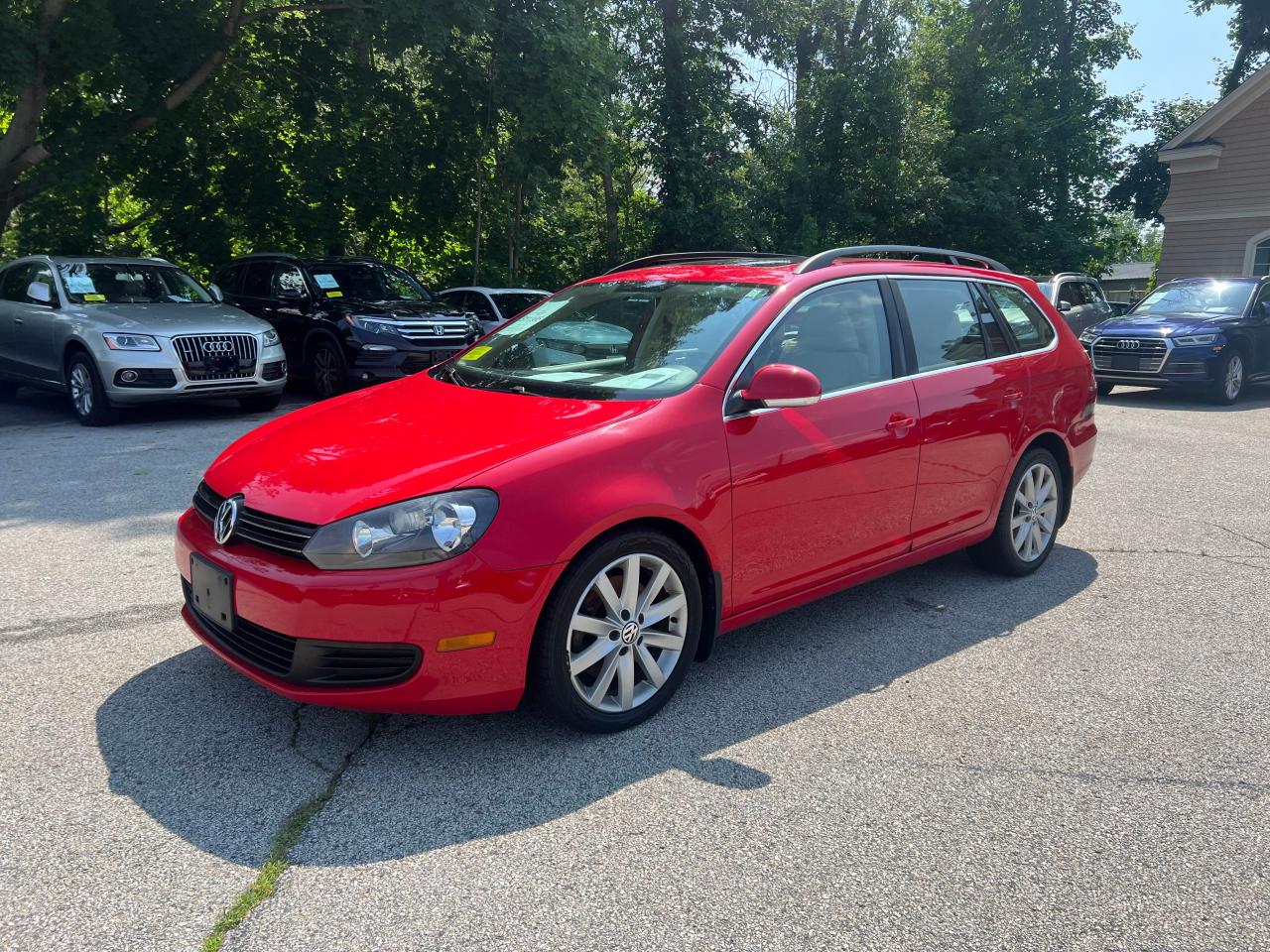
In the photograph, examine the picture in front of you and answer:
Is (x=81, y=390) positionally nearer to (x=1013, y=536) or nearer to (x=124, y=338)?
(x=124, y=338)

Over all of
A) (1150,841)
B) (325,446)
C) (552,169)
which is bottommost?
(1150,841)

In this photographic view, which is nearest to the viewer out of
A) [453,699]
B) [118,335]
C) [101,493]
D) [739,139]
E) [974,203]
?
[453,699]

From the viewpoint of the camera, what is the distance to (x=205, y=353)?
9.85 m

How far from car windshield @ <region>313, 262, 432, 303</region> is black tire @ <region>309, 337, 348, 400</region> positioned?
700 millimetres

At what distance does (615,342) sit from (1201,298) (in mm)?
13238

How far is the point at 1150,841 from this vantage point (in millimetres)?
2867

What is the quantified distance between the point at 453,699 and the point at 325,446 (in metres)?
1.11

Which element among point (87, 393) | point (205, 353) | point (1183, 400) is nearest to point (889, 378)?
point (205, 353)

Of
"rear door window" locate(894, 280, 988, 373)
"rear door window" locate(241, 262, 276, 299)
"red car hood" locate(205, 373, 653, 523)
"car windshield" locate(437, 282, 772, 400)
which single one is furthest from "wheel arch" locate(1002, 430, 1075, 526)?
"rear door window" locate(241, 262, 276, 299)

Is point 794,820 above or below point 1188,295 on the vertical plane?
below

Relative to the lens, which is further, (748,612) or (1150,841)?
(748,612)

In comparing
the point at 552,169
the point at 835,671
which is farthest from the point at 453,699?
the point at 552,169

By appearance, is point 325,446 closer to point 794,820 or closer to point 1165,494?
point 794,820

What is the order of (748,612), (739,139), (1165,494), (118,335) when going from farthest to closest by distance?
(739,139) → (118,335) → (1165,494) → (748,612)
